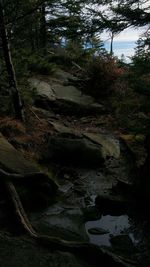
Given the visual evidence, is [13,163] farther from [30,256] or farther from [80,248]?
[80,248]

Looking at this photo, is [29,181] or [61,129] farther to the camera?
[61,129]

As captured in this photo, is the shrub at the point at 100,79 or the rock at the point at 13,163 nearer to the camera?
the rock at the point at 13,163

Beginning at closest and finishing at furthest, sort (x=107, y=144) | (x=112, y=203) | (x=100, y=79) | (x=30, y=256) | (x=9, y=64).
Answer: (x=30, y=256)
(x=112, y=203)
(x=9, y=64)
(x=107, y=144)
(x=100, y=79)

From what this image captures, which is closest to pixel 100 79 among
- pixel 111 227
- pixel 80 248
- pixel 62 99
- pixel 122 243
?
pixel 62 99

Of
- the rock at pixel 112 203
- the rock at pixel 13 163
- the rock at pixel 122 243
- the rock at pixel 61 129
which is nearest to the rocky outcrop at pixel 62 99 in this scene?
the rock at pixel 61 129

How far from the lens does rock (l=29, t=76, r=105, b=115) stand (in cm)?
1691

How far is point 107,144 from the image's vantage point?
43.1 feet

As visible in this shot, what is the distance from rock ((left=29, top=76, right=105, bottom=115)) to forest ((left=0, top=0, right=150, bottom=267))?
0.05 metres

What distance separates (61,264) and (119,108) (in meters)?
12.1

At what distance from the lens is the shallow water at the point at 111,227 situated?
24.3ft

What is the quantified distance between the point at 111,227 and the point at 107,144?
5.35 m

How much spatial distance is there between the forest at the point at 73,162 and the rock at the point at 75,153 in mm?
31

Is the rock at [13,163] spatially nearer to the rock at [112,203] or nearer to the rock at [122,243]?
the rock at [112,203]

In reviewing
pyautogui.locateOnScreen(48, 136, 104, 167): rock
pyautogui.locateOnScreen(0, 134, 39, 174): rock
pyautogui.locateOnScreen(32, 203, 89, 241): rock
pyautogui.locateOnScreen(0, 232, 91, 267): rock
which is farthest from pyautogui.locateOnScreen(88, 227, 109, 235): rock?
pyautogui.locateOnScreen(48, 136, 104, 167): rock
